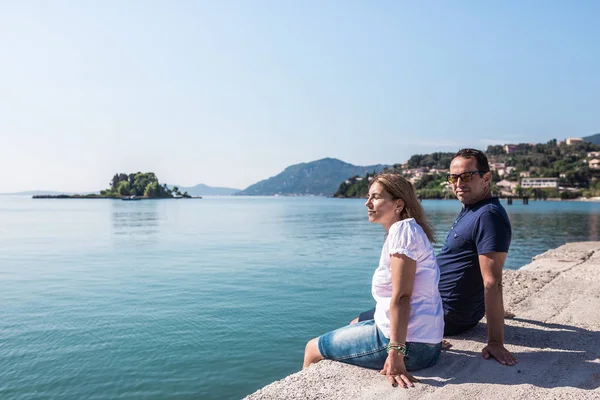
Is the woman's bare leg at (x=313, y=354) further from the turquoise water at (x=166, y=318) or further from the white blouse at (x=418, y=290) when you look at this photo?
the turquoise water at (x=166, y=318)

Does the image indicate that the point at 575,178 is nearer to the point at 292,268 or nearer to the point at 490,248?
the point at 292,268

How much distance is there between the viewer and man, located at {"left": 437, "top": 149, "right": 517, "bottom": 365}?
4145 mm

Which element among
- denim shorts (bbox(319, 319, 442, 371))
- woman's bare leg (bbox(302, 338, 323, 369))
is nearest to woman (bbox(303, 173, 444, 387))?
denim shorts (bbox(319, 319, 442, 371))

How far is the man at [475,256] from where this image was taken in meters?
4.14

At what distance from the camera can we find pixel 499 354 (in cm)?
428

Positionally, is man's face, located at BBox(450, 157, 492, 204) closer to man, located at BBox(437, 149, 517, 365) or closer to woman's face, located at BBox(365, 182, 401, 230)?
man, located at BBox(437, 149, 517, 365)

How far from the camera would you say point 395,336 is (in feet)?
11.7

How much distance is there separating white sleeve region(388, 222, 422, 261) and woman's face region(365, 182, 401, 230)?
0.83 feet

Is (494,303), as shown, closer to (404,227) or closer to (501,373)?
(501,373)

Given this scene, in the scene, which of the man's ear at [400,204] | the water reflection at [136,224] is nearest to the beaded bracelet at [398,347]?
the man's ear at [400,204]

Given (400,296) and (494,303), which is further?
(494,303)

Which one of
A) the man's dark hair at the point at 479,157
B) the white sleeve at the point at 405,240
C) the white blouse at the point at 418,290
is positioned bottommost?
the white blouse at the point at 418,290

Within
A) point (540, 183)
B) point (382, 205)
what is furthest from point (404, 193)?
point (540, 183)

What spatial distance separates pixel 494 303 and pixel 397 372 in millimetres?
1156
